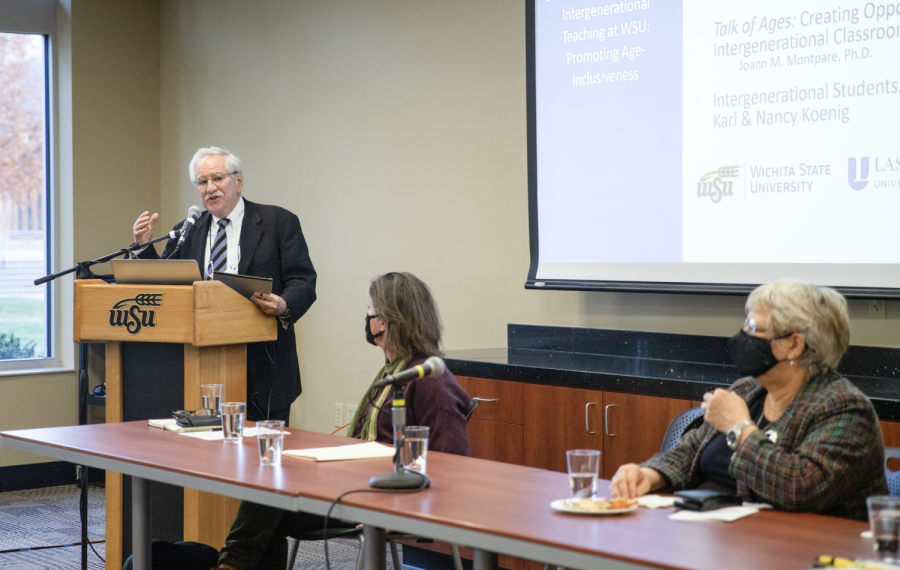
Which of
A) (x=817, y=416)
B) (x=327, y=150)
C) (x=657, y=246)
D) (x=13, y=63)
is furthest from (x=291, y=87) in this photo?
(x=817, y=416)

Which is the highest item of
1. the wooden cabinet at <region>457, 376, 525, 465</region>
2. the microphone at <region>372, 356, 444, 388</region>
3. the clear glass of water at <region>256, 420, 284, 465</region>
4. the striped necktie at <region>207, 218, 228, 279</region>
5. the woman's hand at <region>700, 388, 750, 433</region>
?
the striped necktie at <region>207, 218, 228, 279</region>

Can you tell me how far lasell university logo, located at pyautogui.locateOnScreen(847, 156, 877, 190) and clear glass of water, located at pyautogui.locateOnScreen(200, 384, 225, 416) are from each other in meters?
2.14

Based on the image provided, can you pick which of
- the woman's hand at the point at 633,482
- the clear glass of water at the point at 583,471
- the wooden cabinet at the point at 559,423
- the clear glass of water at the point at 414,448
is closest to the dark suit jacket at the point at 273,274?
the wooden cabinet at the point at 559,423

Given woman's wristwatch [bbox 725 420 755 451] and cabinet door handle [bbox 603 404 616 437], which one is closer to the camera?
woman's wristwatch [bbox 725 420 755 451]

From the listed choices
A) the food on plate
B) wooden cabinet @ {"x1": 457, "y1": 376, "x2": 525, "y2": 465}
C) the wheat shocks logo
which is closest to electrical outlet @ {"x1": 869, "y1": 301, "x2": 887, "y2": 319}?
the wheat shocks logo

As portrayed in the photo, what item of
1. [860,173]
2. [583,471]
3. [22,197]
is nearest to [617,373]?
[860,173]

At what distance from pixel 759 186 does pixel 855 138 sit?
0.38 m

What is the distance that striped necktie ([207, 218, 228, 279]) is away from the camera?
145 inches

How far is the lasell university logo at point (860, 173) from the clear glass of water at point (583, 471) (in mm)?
1774

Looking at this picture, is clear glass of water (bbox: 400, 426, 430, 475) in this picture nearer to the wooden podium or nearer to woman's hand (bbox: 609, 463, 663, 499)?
woman's hand (bbox: 609, 463, 663, 499)

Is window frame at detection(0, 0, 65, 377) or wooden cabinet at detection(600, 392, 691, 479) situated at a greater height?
window frame at detection(0, 0, 65, 377)

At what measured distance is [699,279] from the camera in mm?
3666

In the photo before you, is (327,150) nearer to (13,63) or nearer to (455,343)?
(455,343)

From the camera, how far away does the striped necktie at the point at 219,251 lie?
12.1ft
